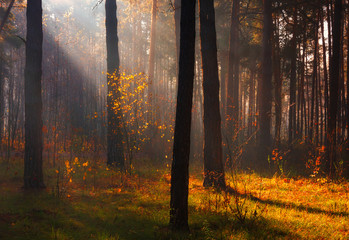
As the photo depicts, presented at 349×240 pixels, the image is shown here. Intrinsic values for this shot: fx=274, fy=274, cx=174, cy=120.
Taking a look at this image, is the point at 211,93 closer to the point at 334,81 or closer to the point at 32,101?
the point at 334,81

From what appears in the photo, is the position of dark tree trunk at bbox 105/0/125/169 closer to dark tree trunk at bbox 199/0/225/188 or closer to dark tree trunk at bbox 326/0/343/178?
dark tree trunk at bbox 199/0/225/188

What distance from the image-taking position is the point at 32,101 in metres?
7.33

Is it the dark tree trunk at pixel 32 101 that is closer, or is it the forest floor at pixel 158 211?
the forest floor at pixel 158 211

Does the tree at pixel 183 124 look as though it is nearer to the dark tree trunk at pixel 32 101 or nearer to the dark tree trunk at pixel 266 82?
the dark tree trunk at pixel 32 101

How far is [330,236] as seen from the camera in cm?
429

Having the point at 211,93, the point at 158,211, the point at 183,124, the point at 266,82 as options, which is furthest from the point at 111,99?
the point at 183,124

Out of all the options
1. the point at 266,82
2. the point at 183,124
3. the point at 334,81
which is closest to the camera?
the point at 183,124

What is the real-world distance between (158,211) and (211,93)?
3.52 meters

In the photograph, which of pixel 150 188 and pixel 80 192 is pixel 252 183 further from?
pixel 80 192

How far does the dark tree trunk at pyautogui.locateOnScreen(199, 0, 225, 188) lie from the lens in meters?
7.50

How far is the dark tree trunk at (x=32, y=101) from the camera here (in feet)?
23.9

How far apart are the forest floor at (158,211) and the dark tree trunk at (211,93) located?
2.33 feet

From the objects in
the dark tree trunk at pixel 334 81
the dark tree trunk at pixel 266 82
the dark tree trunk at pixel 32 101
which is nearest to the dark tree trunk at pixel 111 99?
the dark tree trunk at pixel 32 101

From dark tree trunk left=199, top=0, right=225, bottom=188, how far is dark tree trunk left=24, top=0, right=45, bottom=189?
4.48 metres
